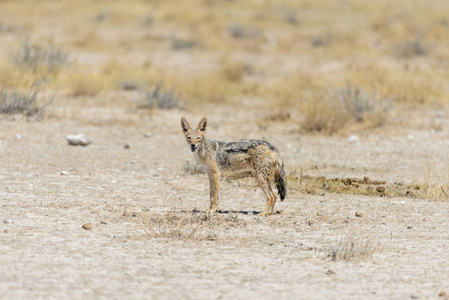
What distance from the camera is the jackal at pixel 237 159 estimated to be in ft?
25.1

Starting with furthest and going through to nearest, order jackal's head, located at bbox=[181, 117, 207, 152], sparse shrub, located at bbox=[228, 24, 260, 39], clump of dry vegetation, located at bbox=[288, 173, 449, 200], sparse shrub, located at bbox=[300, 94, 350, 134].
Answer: sparse shrub, located at bbox=[228, 24, 260, 39] → sparse shrub, located at bbox=[300, 94, 350, 134] → clump of dry vegetation, located at bbox=[288, 173, 449, 200] → jackal's head, located at bbox=[181, 117, 207, 152]

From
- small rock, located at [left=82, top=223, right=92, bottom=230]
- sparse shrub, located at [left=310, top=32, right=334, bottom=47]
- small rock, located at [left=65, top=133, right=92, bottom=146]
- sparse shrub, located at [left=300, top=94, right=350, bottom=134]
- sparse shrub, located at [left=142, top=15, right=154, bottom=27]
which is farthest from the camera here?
sparse shrub, located at [left=142, top=15, right=154, bottom=27]

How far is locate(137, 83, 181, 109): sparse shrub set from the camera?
15141 millimetres

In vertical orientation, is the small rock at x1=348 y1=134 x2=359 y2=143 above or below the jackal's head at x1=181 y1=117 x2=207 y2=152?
above

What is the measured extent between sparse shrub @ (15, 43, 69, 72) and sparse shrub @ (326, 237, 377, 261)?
471 inches

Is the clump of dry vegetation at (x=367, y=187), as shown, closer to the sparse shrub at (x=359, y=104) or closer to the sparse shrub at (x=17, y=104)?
the sparse shrub at (x=359, y=104)

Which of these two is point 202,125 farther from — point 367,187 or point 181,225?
point 367,187

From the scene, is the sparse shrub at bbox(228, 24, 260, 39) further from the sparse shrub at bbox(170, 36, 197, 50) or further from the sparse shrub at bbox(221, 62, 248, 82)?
the sparse shrub at bbox(221, 62, 248, 82)

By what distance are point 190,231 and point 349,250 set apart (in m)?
1.67

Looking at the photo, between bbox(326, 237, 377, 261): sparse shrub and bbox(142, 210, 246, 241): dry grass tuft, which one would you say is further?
bbox(142, 210, 246, 241): dry grass tuft

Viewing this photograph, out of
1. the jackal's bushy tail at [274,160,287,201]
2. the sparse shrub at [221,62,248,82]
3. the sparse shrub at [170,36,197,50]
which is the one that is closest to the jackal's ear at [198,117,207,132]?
the jackal's bushy tail at [274,160,287,201]

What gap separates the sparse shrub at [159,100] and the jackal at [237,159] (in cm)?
751

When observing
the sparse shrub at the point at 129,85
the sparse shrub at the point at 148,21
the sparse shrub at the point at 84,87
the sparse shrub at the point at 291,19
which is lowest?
the sparse shrub at the point at 84,87

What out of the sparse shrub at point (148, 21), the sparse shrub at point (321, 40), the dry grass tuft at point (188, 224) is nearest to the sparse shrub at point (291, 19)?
the sparse shrub at point (321, 40)
